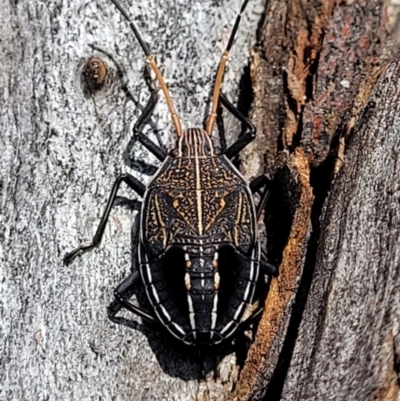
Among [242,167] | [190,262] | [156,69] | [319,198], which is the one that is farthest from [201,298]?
[156,69]

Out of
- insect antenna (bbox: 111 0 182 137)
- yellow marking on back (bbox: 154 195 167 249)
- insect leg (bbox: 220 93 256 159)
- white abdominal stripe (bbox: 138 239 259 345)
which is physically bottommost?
white abdominal stripe (bbox: 138 239 259 345)

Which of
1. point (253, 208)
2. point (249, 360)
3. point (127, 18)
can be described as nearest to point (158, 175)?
point (253, 208)

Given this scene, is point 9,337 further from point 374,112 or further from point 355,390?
point 374,112

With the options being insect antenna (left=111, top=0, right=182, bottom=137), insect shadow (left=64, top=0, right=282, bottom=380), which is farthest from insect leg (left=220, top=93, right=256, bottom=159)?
insect antenna (left=111, top=0, right=182, bottom=137)

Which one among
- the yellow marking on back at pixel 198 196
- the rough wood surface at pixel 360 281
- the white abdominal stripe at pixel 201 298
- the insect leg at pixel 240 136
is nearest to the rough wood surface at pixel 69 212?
the white abdominal stripe at pixel 201 298

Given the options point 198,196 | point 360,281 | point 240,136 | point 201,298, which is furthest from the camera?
point 240,136

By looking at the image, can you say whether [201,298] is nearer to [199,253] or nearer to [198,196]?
[199,253]

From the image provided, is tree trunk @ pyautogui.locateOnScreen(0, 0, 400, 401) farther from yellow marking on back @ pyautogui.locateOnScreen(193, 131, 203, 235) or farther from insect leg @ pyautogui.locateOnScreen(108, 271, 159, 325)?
yellow marking on back @ pyautogui.locateOnScreen(193, 131, 203, 235)
